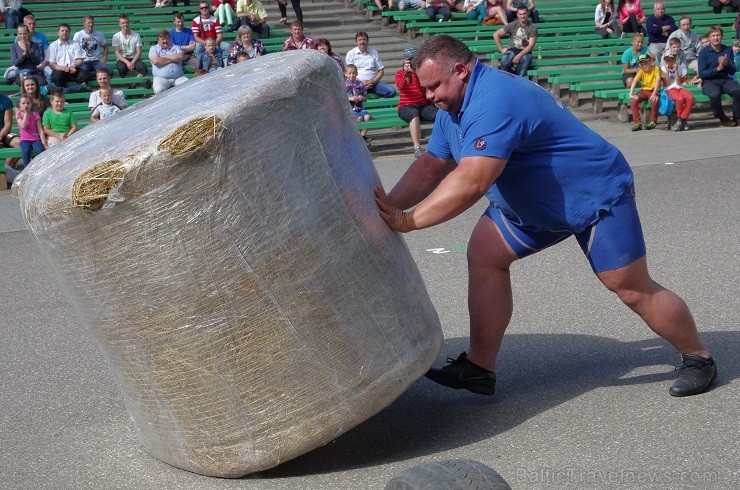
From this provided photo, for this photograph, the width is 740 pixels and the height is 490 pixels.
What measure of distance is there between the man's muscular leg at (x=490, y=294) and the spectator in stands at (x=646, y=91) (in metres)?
10.5

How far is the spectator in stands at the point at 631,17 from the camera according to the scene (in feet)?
61.9

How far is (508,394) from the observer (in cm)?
455

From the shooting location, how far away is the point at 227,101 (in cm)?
343

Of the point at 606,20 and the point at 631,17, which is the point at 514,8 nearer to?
the point at 606,20

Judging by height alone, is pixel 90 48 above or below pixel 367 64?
above

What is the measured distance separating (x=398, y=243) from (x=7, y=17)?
48.9 feet

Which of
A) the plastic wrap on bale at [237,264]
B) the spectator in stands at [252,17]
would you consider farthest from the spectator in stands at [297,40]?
the plastic wrap on bale at [237,264]

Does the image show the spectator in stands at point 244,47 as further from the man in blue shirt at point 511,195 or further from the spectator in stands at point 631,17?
the man in blue shirt at point 511,195

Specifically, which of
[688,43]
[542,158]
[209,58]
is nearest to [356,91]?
[209,58]

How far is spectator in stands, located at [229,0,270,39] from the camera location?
55.4ft

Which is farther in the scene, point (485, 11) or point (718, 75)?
point (485, 11)

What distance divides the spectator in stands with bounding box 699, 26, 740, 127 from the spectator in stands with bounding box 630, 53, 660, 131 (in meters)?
0.77

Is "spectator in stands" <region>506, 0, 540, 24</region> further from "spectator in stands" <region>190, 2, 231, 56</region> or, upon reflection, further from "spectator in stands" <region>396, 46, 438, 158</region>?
"spectator in stands" <region>396, 46, 438, 158</region>

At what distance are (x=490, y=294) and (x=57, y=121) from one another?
909 centimetres
